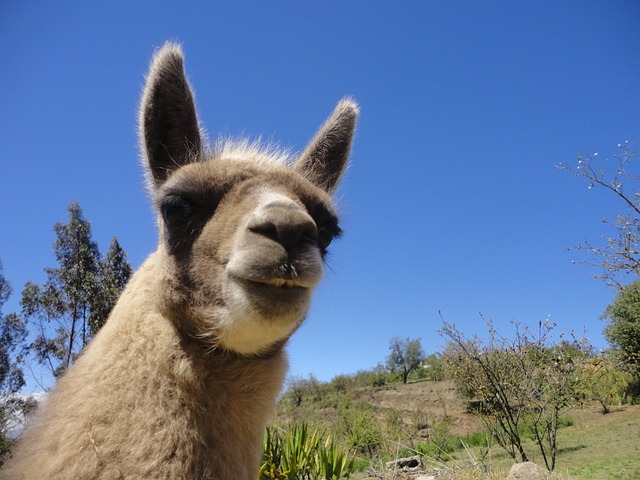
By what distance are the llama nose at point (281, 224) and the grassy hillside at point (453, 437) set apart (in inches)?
342

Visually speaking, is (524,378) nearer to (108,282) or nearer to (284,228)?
(284,228)

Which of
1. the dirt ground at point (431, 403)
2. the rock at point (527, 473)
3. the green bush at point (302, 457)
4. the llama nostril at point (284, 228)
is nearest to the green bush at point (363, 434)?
the dirt ground at point (431, 403)

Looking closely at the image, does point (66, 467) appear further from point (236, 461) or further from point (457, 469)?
point (457, 469)

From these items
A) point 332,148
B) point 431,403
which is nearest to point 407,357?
point 431,403

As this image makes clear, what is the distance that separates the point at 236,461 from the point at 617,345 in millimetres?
44050

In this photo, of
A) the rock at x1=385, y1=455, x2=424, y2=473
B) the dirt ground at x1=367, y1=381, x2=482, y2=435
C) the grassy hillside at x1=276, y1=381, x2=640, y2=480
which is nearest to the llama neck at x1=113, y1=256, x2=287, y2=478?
the grassy hillside at x1=276, y1=381, x2=640, y2=480

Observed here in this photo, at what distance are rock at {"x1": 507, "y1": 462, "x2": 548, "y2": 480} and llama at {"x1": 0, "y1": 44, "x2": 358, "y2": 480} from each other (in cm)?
1151

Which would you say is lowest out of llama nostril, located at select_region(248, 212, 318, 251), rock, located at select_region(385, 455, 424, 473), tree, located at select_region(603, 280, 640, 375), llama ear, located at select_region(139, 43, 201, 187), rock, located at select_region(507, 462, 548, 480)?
rock, located at select_region(507, 462, 548, 480)

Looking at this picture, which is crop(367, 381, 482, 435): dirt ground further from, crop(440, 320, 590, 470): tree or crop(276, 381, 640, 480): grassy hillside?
crop(440, 320, 590, 470): tree

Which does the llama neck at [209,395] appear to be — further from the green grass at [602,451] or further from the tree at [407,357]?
the tree at [407,357]

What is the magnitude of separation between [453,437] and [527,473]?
20234mm

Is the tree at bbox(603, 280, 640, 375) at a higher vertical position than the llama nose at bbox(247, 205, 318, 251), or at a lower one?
higher

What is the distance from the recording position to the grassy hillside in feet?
46.1

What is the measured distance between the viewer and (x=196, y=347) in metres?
2.35
